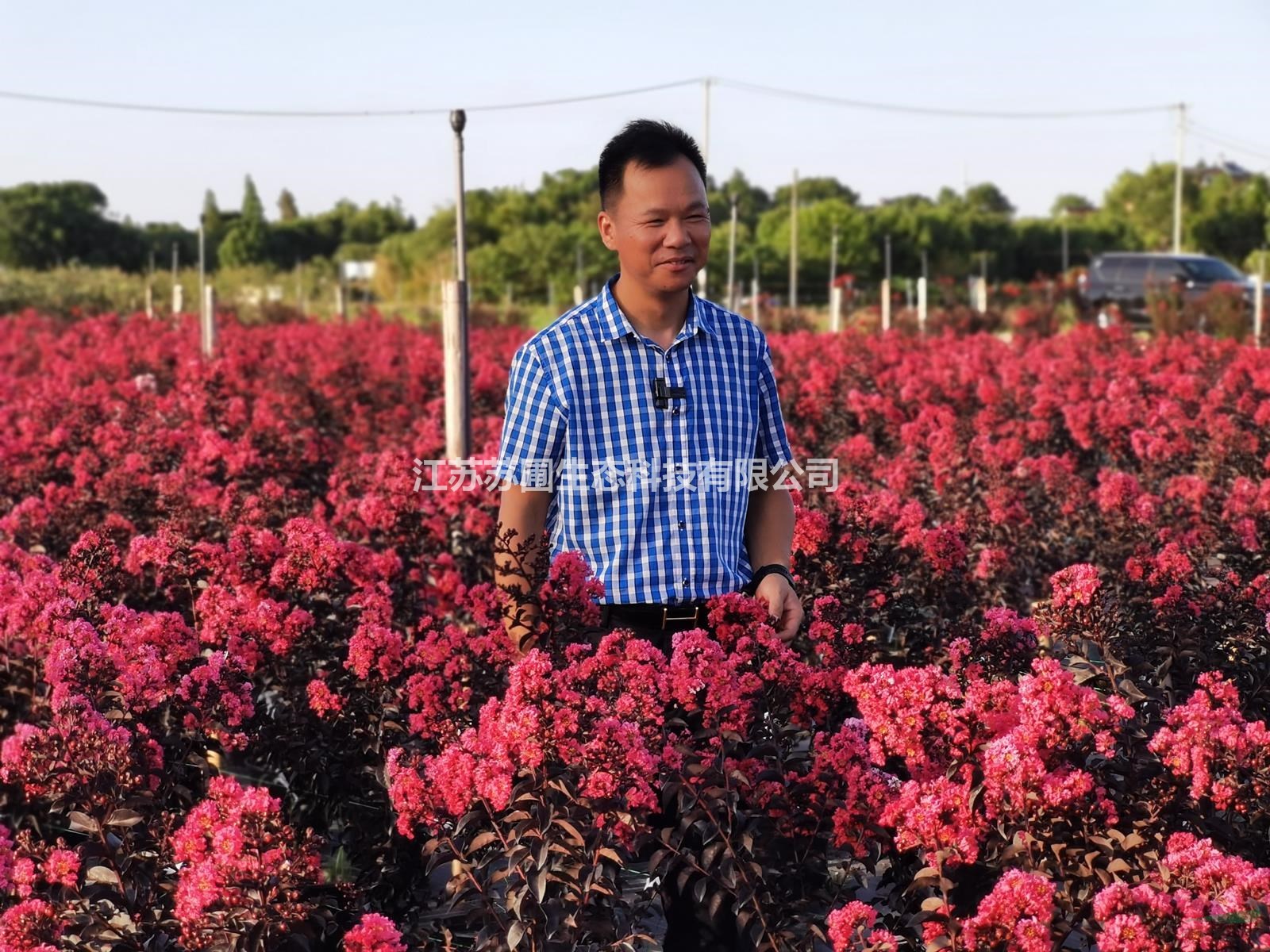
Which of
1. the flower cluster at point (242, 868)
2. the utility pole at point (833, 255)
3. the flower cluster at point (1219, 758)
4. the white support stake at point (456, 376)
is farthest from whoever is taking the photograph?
the utility pole at point (833, 255)

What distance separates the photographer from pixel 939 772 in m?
2.57

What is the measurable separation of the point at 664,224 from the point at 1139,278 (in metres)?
27.7

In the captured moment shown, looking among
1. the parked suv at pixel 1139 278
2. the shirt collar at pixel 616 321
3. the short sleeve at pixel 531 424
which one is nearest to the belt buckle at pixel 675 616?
the short sleeve at pixel 531 424

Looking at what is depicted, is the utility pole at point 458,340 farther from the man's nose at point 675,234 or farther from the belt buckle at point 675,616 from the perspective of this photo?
the man's nose at point 675,234

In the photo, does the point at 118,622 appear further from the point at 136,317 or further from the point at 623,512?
the point at 136,317

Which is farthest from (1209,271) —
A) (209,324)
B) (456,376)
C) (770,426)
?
(770,426)

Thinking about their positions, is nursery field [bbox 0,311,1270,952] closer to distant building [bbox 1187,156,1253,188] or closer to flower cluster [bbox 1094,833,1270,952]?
flower cluster [bbox 1094,833,1270,952]

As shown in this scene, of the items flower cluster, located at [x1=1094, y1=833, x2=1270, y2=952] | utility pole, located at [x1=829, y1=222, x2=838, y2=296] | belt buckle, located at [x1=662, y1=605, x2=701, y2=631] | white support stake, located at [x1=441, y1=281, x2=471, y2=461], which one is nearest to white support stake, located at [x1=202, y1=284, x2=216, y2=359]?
white support stake, located at [x1=441, y1=281, x2=471, y2=461]

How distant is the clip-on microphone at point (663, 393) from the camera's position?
2.99m

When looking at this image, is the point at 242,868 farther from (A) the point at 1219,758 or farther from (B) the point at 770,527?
(A) the point at 1219,758

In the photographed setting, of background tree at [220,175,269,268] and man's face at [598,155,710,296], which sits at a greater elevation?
background tree at [220,175,269,268]

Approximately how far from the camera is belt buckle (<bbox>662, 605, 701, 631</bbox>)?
301cm

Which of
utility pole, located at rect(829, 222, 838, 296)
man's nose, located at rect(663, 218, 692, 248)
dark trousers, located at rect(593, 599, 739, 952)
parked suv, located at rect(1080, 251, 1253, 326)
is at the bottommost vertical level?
dark trousers, located at rect(593, 599, 739, 952)

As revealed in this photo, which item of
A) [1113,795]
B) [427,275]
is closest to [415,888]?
[1113,795]
